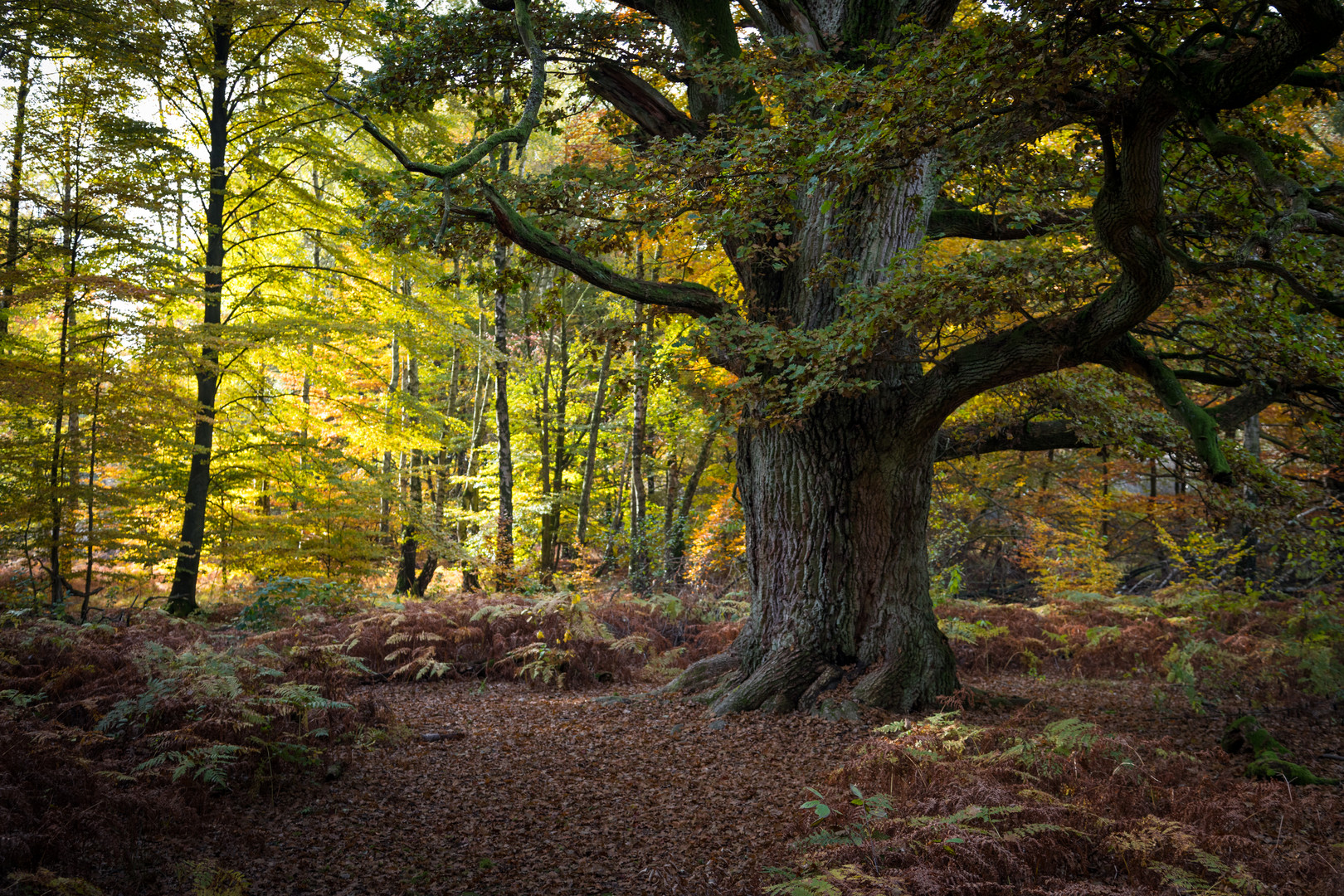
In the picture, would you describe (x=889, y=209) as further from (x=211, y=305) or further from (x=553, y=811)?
(x=211, y=305)

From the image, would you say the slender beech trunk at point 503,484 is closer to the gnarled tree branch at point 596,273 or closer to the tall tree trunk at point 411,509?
the tall tree trunk at point 411,509

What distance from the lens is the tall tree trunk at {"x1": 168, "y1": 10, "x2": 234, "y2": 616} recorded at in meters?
→ 9.82

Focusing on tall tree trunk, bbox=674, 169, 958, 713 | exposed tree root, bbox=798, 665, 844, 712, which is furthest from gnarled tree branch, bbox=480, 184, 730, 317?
exposed tree root, bbox=798, 665, 844, 712

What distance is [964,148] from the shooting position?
3.99 metres

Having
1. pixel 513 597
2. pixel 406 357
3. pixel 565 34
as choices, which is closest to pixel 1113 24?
pixel 565 34

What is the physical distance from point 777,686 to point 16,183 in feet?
32.1

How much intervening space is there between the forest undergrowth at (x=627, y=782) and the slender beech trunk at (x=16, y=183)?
3849mm

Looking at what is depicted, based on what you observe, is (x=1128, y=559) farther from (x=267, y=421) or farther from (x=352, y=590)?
(x=267, y=421)

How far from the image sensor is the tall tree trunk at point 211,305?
32.2 ft

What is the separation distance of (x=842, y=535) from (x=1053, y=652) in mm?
4931

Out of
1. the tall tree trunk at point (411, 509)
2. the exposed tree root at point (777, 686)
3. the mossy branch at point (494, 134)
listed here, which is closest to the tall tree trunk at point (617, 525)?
the tall tree trunk at point (411, 509)

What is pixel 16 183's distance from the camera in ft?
26.7

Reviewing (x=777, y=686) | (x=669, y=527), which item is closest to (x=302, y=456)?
(x=669, y=527)

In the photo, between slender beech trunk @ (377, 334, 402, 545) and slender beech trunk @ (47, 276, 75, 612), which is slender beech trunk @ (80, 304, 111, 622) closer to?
slender beech trunk @ (47, 276, 75, 612)
